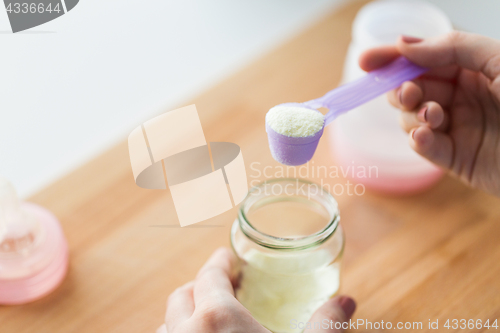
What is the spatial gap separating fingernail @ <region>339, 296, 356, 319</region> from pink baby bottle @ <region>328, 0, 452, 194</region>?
228 millimetres

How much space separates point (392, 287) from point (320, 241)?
17 centimetres

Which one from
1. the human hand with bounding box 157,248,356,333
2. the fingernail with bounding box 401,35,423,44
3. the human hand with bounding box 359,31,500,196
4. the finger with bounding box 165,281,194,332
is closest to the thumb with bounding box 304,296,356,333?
the human hand with bounding box 157,248,356,333

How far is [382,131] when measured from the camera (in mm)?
757

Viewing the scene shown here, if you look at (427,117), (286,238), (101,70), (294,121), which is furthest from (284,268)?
(101,70)

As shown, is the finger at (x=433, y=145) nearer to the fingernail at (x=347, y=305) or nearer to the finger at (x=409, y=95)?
the finger at (x=409, y=95)

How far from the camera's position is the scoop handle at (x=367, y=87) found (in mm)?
527

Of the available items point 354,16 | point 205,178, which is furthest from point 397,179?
point 354,16

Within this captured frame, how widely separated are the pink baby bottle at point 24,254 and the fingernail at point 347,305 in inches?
13.7

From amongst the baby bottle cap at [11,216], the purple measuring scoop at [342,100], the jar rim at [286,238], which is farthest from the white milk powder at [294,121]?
the baby bottle cap at [11,216]

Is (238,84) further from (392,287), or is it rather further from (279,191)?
(392,287)

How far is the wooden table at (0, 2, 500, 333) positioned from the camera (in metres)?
0.58

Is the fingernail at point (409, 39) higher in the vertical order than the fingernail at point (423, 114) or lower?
Result: higher

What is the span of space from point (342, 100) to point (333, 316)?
0.77 feet

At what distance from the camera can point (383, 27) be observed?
761mm
